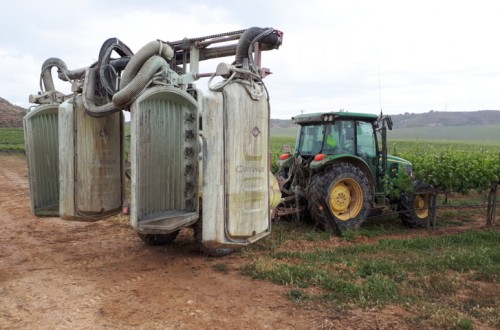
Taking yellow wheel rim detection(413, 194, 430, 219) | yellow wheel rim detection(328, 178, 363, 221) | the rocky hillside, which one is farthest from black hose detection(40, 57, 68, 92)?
the rocky hillside

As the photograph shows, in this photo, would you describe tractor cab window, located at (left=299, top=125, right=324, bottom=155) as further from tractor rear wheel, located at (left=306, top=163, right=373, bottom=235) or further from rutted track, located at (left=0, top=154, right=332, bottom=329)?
rutted track, located at (left=0, top=154, right=332, bottom=329)

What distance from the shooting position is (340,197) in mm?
8227

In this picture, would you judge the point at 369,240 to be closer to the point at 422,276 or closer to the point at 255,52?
the point at 422,276

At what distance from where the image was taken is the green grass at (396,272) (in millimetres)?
4348

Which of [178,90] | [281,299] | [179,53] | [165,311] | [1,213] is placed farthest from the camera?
[1,213]

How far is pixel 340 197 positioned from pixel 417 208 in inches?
79.1

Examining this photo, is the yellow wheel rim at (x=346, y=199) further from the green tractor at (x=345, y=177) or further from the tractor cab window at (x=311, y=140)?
the tractor cab window at (x=311, y=140)

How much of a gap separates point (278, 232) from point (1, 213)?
5964 mm

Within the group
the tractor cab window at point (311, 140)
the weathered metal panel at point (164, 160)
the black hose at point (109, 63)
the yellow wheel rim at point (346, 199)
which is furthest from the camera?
the tractor cab window at point (311, 140)

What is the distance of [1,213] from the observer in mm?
9664

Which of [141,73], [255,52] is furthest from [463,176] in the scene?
[141,73]

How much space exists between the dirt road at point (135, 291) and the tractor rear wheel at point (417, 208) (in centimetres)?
421

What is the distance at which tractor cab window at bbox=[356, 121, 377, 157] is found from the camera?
8680mm

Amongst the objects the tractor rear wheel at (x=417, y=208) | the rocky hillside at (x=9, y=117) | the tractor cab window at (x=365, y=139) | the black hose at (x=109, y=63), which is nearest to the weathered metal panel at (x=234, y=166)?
the black hose at (x=109, y=63)
